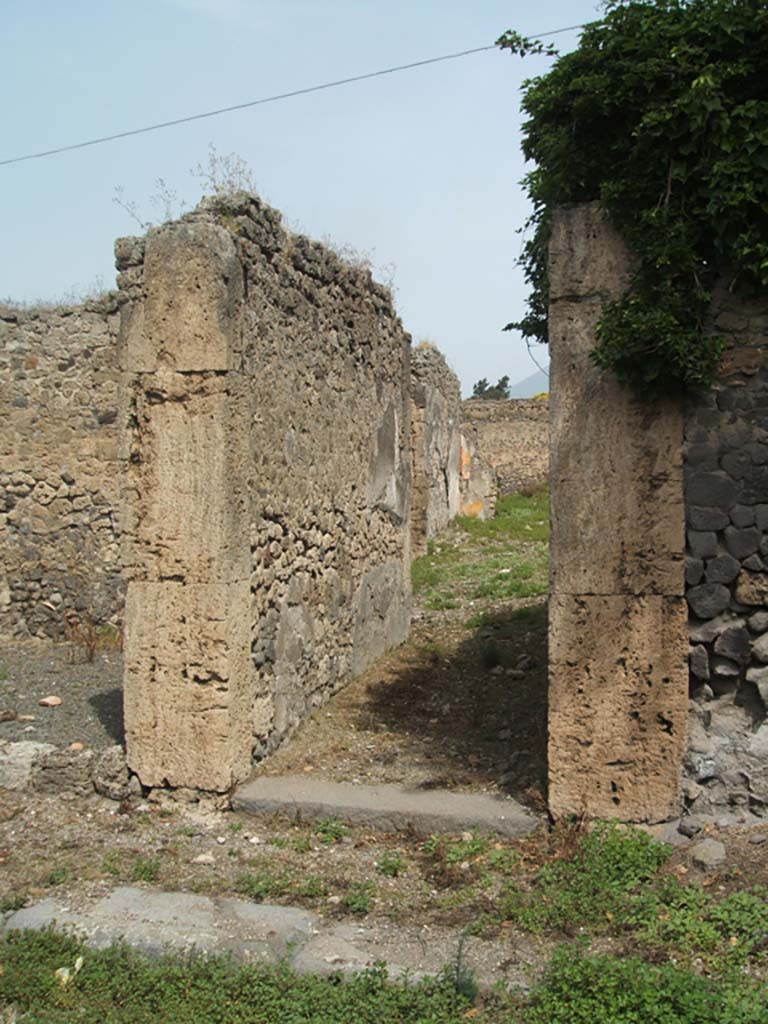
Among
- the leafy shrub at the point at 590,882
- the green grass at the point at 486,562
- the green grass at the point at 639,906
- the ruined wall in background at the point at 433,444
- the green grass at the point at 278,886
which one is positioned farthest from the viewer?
the ruined wall in background at the point at 433,444

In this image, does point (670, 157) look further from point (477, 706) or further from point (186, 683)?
point (477, 706)

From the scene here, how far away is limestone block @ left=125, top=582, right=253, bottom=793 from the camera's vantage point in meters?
4.98

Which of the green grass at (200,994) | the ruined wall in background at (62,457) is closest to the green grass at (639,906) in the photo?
the green grass at (200,994)

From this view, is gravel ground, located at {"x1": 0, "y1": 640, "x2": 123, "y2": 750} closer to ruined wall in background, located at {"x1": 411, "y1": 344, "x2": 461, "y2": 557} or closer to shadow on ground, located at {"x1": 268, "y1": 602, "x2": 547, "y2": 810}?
shadow on ground, located at {"x1": 268, "y1": 602, "x2": 547, "y2": 810}

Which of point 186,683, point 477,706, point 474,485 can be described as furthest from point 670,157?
point 474,485

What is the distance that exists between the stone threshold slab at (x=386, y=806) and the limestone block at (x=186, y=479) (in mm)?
1134

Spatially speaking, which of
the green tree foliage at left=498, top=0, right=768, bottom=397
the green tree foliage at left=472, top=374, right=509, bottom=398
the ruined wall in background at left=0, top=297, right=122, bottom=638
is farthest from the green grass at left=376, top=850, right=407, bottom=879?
the green tree foliage at left=472, top=374, right=509, bottom=398

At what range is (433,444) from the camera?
47.4 feet

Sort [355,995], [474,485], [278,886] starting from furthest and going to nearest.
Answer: [474,485] → [278,886] → [355,995]

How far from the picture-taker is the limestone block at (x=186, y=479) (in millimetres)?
4992

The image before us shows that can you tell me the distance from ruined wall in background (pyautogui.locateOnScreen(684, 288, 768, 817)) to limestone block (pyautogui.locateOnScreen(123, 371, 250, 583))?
7.37 ft

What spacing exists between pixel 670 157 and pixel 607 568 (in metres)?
1.83

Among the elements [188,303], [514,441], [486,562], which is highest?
[514,441]

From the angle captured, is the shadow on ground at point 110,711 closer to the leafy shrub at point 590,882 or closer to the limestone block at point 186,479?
the limestone block at point 186,479
